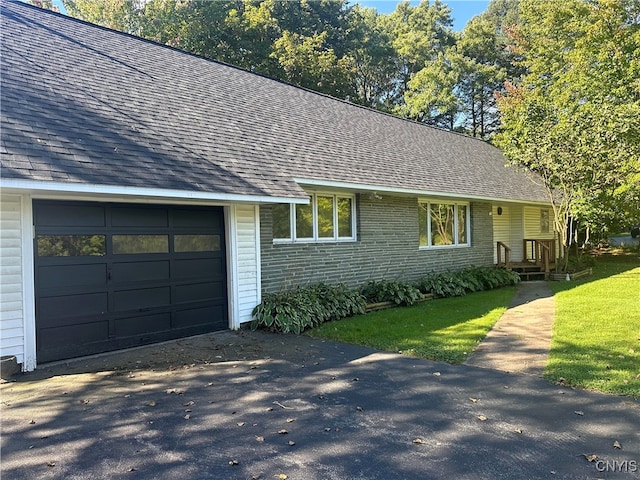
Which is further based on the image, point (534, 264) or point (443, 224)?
point (534, 264)

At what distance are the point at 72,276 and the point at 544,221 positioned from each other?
18.6 m

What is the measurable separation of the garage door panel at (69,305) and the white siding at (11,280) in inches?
11.2

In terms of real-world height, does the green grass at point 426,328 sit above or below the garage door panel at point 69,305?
below

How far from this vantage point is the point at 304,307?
828cm

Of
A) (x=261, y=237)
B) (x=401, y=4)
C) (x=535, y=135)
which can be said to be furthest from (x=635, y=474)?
(x=401, y=4)

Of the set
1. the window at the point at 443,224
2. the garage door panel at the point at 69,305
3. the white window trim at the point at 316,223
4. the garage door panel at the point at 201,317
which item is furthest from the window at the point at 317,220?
the garage door panel at the point at 69,305

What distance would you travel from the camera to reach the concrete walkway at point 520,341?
5.85 m

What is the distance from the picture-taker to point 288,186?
27.4ft

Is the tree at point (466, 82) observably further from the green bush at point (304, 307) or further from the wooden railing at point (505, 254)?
the green bush at point (304, 307)

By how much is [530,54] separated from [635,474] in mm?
23428

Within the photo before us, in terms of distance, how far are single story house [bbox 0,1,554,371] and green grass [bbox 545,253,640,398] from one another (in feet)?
13.9

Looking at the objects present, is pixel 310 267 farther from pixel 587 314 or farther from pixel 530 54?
pixel 530 54

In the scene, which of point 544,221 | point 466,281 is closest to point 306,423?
point 466,281

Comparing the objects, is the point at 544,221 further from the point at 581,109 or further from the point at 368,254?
the point at 368,254
